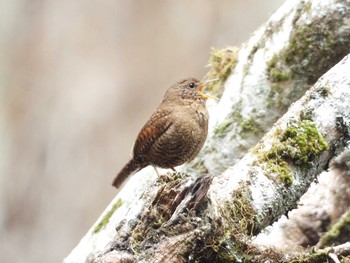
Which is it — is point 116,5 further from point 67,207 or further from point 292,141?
point 292,141

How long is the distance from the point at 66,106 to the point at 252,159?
5027 millimetres

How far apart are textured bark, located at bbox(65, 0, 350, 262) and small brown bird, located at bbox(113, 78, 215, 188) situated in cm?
32

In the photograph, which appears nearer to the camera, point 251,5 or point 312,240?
point 312,240

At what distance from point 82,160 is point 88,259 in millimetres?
3519

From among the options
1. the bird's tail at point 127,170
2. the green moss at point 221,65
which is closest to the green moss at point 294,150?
the bird's tail at point 127,170

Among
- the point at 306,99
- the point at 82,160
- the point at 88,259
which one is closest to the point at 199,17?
the point at 82,160

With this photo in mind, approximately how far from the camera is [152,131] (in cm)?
514

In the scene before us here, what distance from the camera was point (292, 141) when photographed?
390cm

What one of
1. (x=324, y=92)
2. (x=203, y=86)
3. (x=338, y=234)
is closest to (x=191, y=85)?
(x=203, y=86)

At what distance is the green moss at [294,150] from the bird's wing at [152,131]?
4.22 ft

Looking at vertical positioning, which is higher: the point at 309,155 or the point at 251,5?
the point at 251,5

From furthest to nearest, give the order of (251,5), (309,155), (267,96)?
(251,5), (267,96), (309,155)

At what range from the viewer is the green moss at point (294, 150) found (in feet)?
12.7

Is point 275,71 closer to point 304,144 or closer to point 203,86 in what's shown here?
point 203,86
